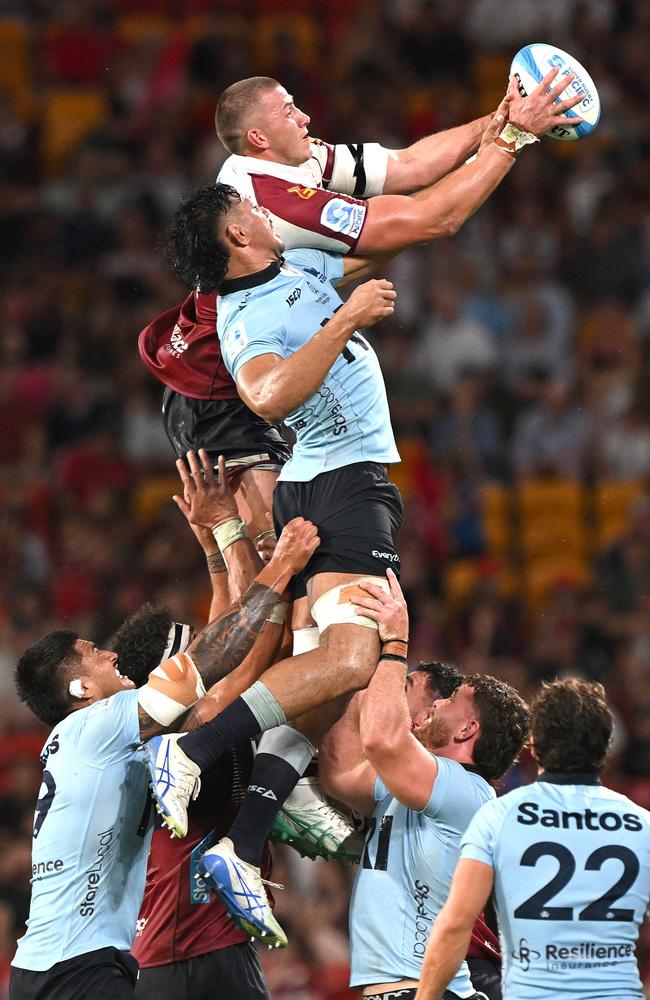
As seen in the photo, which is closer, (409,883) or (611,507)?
(409,883)

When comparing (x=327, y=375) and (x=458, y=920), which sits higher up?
(x=327, y=375)

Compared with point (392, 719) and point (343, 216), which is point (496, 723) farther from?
point (343, 216)

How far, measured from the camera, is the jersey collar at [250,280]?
226 inches

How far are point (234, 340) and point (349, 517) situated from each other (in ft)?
2.43

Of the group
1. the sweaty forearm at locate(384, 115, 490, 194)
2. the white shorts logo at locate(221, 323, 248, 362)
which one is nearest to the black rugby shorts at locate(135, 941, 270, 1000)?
the white shorts logo at locate(221, 323, 248, 362)

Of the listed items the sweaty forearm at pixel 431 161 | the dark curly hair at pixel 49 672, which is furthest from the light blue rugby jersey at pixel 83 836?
the sweaty forearm at pixel 431 161

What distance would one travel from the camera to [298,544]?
5.66 m

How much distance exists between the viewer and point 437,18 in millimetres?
14633

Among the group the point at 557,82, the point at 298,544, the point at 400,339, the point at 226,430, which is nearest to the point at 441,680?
the point at 298,544

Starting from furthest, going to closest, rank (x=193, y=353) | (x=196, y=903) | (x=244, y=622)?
(x=193, y=353) < (x=196, y=903) < (x=244, y=622)

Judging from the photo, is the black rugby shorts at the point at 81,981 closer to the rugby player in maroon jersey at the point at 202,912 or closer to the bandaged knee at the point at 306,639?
the rugby player in maroon jersey at the point at 202,912

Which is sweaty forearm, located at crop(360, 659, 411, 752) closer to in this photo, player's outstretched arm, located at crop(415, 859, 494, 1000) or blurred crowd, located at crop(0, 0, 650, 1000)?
player's outstretched arm, located at crop(415, 859, 494, 1000)

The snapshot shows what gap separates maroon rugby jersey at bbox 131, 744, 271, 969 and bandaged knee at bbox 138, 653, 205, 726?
625 mm

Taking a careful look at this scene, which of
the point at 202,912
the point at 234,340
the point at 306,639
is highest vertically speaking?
the point at 234,340
